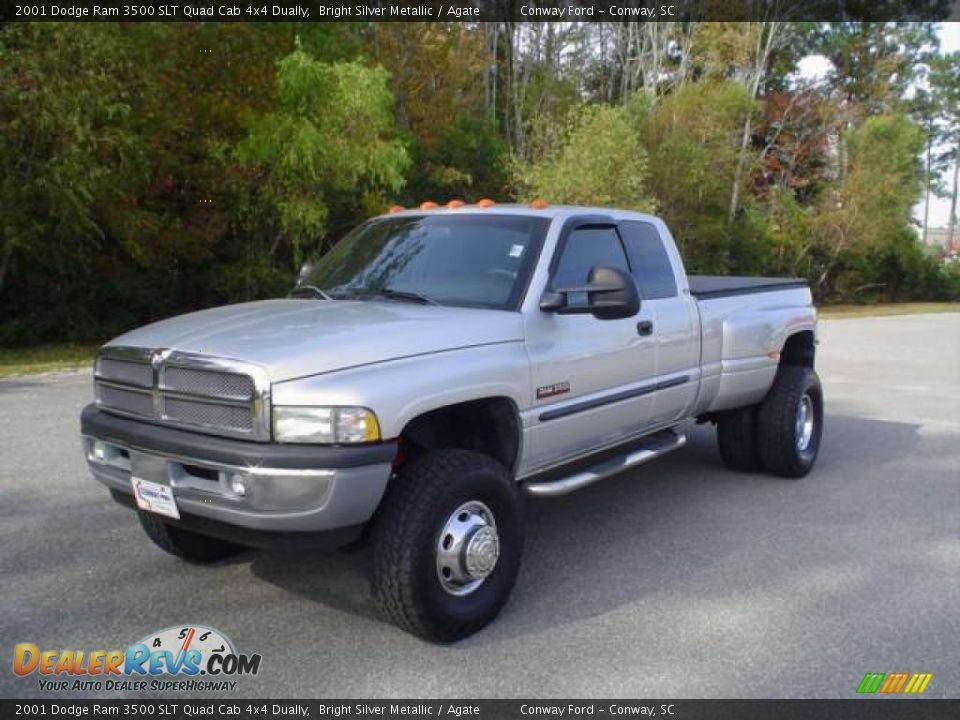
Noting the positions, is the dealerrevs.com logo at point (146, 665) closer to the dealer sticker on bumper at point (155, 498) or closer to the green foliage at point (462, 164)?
the dealer sticker on bumper at point (155, 498)

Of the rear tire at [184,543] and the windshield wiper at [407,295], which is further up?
the windshield wiper at [407,295]

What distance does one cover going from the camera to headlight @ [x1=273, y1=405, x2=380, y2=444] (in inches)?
132

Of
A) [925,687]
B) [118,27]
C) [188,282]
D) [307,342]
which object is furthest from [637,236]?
[188,282]

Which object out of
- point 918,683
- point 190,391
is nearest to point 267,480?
point 190,391

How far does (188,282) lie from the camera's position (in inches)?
792

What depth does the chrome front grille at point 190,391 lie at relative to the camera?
3.38 metres

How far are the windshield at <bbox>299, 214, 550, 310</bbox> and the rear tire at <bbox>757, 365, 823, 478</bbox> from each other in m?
2.71

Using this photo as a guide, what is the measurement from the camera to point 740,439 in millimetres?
6594

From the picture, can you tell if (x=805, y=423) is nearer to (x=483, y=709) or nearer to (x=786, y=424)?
(x=786, y=424)

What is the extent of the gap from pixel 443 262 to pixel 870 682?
276 centimetres

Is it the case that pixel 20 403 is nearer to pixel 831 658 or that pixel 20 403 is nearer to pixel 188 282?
pixel 831 658

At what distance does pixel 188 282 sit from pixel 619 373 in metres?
17.1

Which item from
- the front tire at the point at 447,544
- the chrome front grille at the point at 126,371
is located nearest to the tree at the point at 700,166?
the front tire at the point at 447,544

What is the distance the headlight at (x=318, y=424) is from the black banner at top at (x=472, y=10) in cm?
1367
